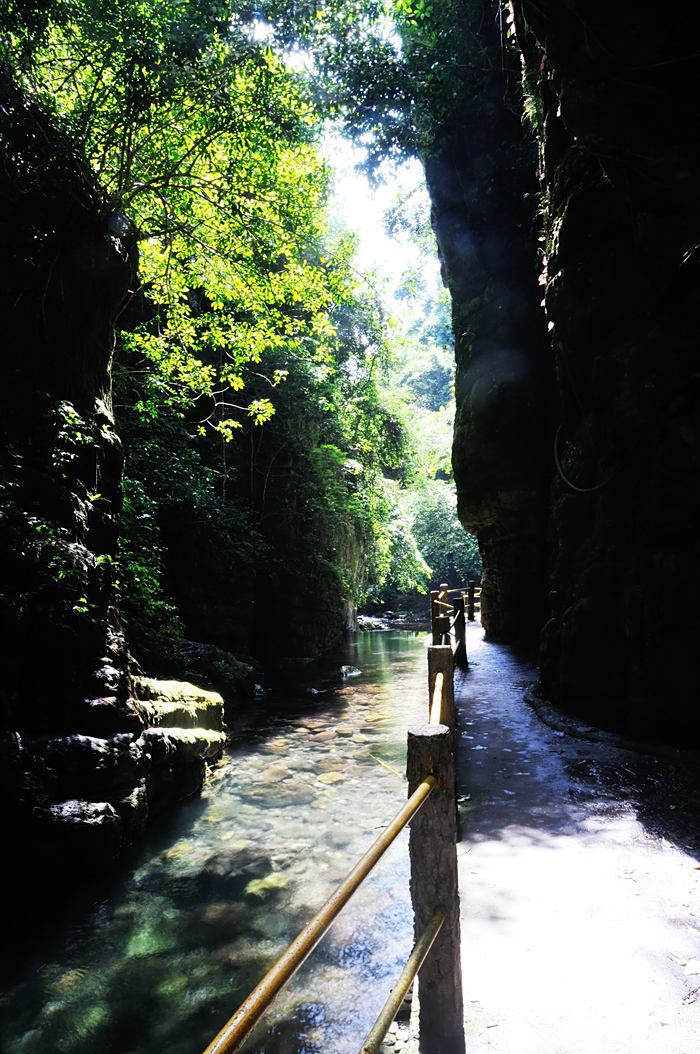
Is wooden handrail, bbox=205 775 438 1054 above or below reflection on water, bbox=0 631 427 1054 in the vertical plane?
above

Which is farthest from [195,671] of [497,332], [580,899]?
[497,332]

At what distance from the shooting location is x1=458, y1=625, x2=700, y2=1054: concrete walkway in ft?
7.43

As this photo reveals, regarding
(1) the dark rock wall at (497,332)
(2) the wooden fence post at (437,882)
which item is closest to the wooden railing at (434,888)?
(2) the wooden fence post at (437,882)

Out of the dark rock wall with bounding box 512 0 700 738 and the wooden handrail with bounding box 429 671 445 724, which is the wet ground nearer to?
the dark rock wall with bounding box 512 0 700 738

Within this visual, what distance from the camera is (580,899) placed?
10.2 ft

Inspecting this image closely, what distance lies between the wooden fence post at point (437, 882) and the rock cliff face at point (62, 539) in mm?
3420

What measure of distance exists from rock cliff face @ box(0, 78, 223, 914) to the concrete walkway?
3101 mm

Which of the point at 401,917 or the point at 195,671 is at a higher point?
the point at 195,671

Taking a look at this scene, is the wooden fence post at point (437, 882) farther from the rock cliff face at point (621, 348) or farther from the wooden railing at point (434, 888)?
the rock cliff face at point (621, 348)

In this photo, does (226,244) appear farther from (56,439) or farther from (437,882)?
(437,882)

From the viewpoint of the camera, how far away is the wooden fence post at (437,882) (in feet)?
6.53

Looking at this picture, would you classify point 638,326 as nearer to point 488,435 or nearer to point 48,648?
point 488,435

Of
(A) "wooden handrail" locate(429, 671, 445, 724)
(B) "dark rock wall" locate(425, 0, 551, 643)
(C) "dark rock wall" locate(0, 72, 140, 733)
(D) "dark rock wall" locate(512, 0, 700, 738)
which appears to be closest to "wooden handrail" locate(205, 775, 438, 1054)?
(A) "wooden handrail" locate(429, 671, 445, 724)

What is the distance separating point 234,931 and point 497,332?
10.9m
